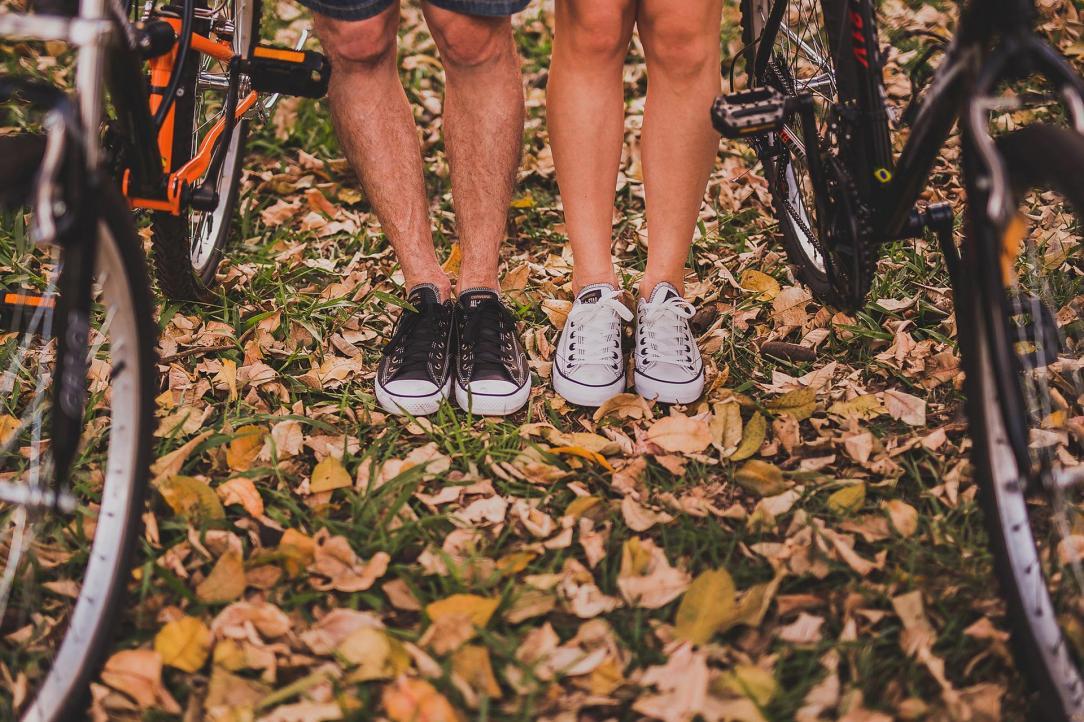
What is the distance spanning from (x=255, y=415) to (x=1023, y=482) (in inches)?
62.0

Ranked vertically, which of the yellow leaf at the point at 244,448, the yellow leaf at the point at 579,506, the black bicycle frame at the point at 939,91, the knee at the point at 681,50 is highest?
the knee at the point at 681,50

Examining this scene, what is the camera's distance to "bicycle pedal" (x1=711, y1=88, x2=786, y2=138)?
1.93 meters

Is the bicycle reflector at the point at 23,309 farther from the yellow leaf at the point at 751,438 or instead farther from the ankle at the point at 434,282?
the yellow leaf at the point at 751,438

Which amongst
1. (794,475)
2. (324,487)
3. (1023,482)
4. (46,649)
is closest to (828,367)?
(794,475)

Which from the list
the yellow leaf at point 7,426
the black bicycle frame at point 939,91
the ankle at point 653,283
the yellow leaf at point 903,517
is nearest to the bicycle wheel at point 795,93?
the black bicycle frame at point 939,91

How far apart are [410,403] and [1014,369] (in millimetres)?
1286

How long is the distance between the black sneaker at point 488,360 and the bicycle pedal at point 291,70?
62 cm

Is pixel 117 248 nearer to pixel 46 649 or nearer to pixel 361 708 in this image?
pixel 46 649

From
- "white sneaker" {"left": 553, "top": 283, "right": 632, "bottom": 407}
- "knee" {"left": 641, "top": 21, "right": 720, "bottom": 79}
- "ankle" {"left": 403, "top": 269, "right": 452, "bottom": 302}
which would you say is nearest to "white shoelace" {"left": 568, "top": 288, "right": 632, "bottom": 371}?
"white sneaker" {"left": 553, "top": 283, "right": 632, "bottom": 407}

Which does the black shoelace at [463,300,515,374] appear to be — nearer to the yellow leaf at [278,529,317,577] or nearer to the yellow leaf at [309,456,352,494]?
the yellow leaf at [309,456,352,494]

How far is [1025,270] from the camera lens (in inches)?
98.3

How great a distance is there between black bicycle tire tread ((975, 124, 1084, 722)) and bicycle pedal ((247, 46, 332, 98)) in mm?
1401

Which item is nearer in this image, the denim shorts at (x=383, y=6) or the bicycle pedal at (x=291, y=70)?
the denim shorts at (x=383, y=6)

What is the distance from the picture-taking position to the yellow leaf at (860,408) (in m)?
2.14
